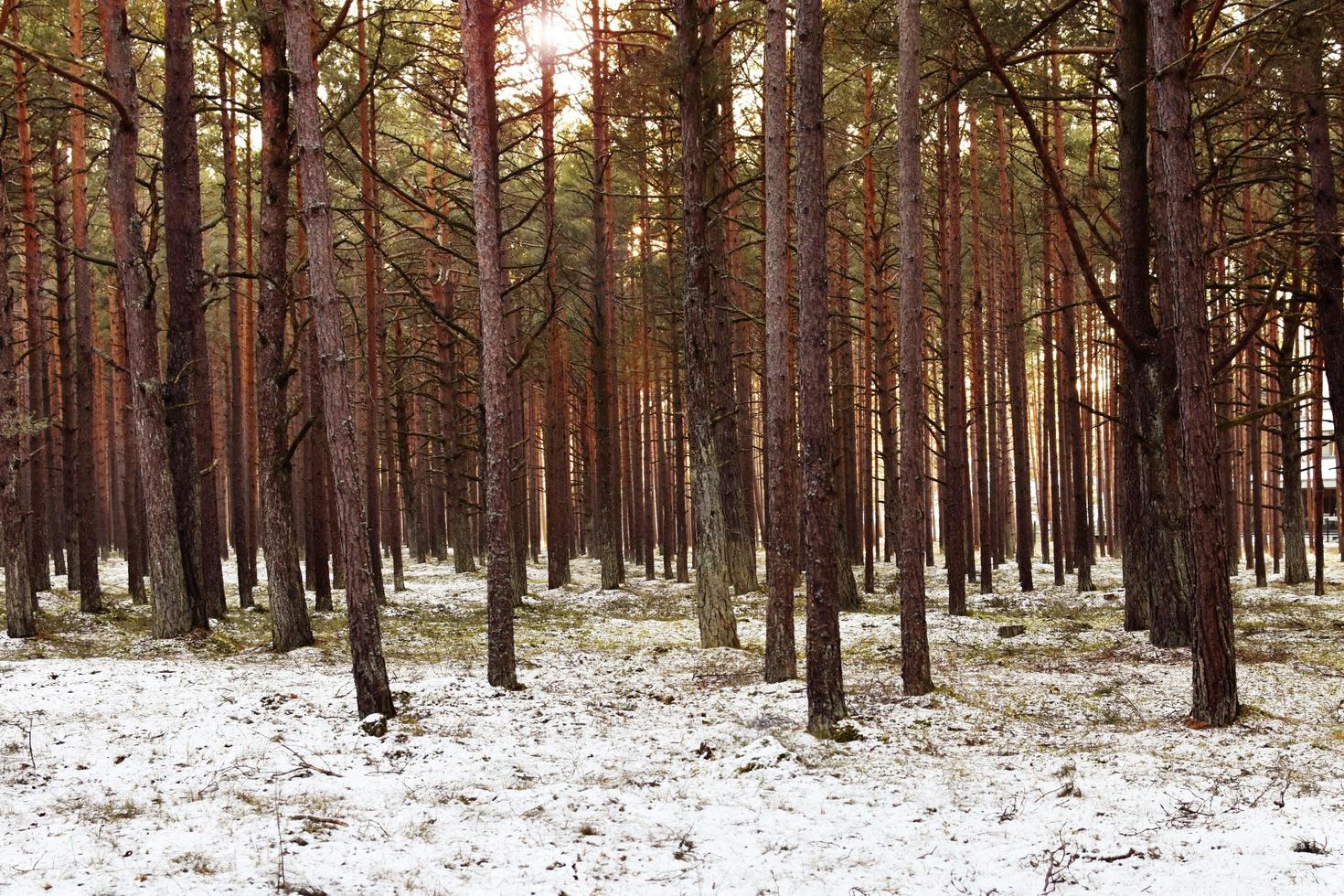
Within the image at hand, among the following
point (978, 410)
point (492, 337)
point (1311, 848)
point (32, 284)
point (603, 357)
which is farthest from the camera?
point (978, 410)

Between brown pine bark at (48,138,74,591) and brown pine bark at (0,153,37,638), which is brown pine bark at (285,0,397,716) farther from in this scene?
brown pine bark at (48,138,74,591)

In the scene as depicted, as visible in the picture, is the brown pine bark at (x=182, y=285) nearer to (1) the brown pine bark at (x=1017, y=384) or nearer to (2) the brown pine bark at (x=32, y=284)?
(2) the brown pine bark at (x=32, y=284)

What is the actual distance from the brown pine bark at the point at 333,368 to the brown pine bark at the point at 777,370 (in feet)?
13.3

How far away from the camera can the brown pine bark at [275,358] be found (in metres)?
11.9

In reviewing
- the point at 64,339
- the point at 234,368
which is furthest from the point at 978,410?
the point at 64,339

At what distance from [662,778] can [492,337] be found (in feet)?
15.5

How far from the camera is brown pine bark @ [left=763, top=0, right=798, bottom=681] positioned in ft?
32.2

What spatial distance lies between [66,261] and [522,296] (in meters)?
15.6

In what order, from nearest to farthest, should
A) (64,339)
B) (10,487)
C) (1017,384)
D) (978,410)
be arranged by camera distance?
(10,487), (64,339), (1017,384), (978,410)

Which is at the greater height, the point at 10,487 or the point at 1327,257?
the point at 1327,257

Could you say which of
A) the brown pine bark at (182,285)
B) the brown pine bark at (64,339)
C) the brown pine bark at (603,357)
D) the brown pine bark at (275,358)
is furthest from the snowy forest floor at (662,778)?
the brown pine bark at (603,357)

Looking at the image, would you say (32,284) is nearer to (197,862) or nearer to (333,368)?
(333,368)

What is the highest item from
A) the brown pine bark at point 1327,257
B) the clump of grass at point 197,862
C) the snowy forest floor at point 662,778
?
the brown pine bark at point 1327,257

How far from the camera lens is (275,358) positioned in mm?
12188
